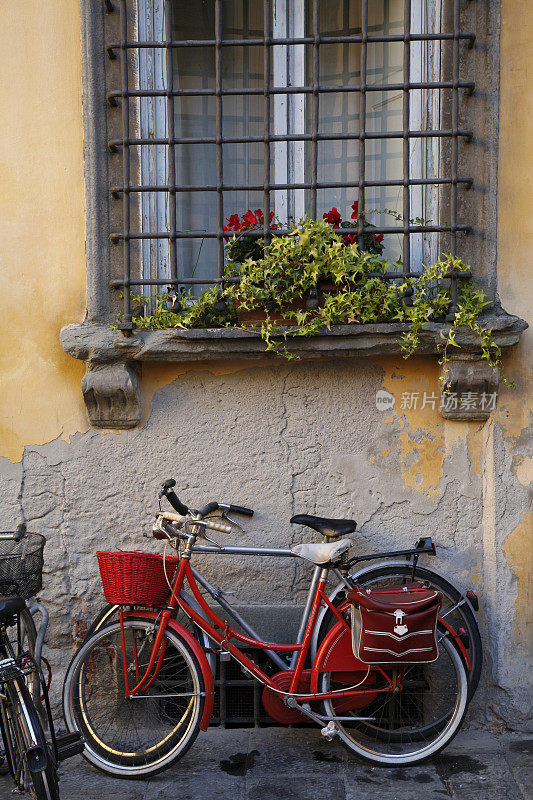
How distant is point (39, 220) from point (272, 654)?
7.71 ft

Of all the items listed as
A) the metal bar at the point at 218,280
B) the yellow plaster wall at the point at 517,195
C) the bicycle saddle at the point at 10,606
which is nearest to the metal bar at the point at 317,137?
the yellow plaster wall at the point at 517,195

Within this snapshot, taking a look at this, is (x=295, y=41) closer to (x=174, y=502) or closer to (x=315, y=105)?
(x=315, y=105)

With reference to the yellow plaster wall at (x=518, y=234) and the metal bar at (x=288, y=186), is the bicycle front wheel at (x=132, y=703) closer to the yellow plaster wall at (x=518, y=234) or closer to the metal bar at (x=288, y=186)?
the yellow plaster wall at (x=518, y=234)

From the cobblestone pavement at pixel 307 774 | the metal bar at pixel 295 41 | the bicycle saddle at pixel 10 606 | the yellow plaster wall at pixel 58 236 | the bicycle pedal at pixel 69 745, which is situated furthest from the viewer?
the yellow plaster wall at pixel 58 236

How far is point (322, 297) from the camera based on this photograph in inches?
136

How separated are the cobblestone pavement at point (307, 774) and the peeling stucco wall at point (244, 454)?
0.94 ft

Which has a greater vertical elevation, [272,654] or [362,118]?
[362,118]

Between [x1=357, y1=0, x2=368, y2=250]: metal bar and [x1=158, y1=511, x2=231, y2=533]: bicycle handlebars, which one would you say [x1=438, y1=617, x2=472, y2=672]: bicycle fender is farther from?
[x1=357, y1=0, x2=368, y2=250]: metal bar

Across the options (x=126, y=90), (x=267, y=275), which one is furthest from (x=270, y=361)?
(x=126, y=90)

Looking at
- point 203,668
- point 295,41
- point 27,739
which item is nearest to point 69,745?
point 27,739

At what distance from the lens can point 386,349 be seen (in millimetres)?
3467

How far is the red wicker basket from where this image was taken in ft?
10.3

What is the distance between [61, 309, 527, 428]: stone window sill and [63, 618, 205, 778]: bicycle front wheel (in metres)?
1.10

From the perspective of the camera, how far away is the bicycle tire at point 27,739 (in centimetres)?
265
